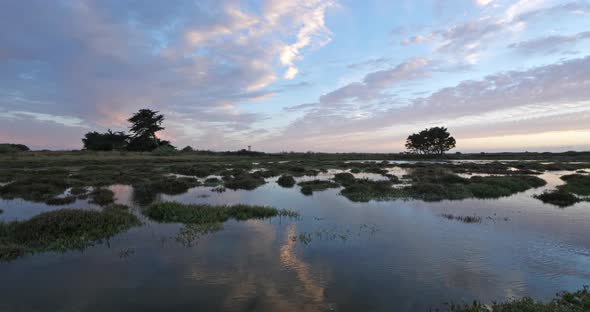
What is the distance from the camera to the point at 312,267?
11008mm

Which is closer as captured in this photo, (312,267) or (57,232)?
(312,267)

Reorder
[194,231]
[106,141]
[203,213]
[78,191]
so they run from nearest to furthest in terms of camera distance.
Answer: [194,231] < [203,213] < [78,191] < [106,141]

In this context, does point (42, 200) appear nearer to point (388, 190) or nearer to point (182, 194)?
point (182, 194)

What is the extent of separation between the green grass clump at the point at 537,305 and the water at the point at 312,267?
0.50 metres

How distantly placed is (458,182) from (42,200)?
38.5m

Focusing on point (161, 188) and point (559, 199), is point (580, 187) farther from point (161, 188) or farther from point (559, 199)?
point (161, 188)

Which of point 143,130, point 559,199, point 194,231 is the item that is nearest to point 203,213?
point 194,231

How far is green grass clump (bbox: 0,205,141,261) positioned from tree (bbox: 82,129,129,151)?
93.9m

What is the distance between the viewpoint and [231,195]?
1101 inches

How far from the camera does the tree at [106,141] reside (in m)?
96.6

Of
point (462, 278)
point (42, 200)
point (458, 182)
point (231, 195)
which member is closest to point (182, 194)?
point (231, 195)

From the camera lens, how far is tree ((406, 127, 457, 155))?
113875 millimetres

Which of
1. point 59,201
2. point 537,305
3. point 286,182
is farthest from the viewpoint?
point 286,182

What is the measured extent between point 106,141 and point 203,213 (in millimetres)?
96815
